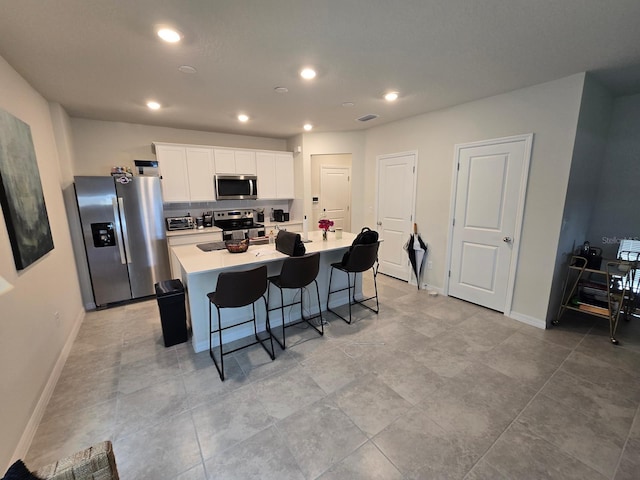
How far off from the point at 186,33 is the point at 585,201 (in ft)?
14.6

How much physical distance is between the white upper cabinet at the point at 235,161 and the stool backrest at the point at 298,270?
2.87m

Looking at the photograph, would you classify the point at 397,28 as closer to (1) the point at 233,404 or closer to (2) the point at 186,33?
(2) the point at 186,33

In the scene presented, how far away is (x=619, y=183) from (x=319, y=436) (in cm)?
452

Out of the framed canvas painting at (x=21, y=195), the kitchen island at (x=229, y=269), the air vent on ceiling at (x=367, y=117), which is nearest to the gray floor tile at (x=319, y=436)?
the kitchen island at (x=229, y=269)

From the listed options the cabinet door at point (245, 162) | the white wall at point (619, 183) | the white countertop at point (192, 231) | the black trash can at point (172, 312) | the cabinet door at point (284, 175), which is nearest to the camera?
the black trash can at point (172, 312)

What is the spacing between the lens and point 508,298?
3.31m

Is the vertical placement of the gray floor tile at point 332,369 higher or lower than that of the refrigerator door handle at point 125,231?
lower

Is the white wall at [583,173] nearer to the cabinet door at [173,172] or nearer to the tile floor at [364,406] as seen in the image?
the tile floor at [364,406]

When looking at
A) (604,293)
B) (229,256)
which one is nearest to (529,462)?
(604,293)

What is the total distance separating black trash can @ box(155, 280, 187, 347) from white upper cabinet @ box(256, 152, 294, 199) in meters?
2.72

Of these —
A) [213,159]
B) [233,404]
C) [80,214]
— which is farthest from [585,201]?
[80,214]

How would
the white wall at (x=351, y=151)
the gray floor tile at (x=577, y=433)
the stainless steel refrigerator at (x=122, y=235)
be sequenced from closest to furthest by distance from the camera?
1. the gray floor tile at (x=577, y=433)
2. the stainless steel refrigerator at (x=122, y=235)
3. the white wall at (x=351, y=151)

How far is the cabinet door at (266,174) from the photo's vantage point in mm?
4984

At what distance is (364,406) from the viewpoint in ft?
6.53
